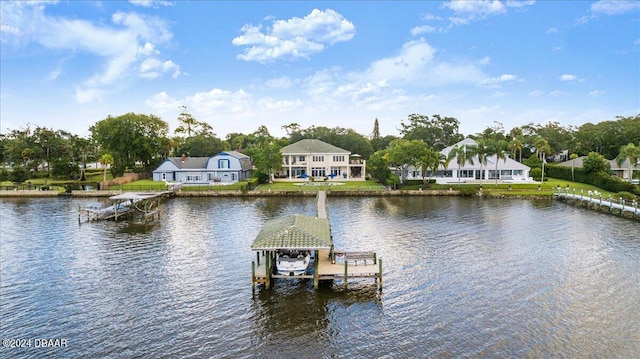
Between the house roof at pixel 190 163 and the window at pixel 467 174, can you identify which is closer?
Result: the window at pixel 467 174

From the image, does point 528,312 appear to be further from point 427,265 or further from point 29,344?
point 29,344

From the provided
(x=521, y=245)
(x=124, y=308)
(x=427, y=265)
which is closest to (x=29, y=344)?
(x=124, y=308)

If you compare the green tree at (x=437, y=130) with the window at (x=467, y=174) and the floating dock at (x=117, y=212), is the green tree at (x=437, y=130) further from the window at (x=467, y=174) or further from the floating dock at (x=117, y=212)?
the floating dock at (x=117, y=212)

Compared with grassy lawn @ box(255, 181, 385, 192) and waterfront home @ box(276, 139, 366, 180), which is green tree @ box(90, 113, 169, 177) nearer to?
waterfront home @ box(276, 139, 366, 180)

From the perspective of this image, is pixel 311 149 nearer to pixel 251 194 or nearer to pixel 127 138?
pixel 251 194

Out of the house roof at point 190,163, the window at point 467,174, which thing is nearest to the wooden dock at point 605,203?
the window at point 467,174

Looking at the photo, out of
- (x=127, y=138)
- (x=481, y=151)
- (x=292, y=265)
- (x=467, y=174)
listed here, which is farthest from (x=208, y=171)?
(x=292, y=265)

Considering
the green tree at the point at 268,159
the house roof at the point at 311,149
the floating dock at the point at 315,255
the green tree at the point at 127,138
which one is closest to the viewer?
the floating dock at the point at 315,255
